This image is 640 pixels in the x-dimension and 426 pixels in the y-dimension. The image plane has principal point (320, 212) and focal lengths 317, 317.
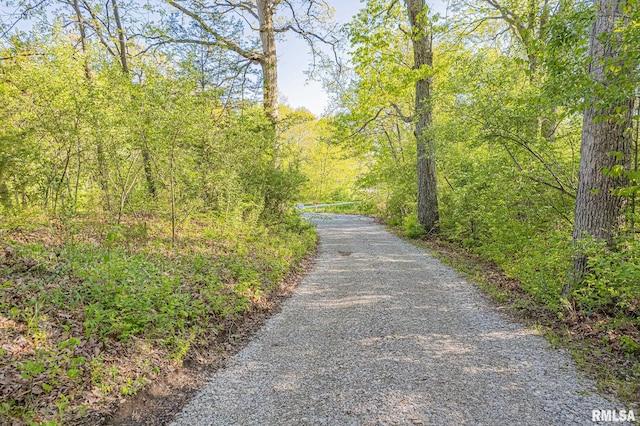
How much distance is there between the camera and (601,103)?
322cm

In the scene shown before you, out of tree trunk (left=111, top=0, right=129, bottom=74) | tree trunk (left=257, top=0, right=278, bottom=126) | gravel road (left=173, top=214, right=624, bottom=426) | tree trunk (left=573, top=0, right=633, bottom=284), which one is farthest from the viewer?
tree trunk (left=257, top=0, right=278, bottom=126)

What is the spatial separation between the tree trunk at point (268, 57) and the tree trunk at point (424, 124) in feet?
15.0

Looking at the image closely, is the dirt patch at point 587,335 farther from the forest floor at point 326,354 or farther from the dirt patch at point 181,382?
the dirt patch at point 181,382

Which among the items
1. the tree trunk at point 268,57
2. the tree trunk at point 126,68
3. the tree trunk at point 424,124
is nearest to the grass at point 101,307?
the tree trunk at point 126,68

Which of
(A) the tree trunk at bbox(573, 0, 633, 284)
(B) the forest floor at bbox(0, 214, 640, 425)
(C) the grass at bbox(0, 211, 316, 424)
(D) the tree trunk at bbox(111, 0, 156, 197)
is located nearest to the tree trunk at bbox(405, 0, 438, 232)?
(A) the tree trunk at bbox(573, 0, 633, 284)

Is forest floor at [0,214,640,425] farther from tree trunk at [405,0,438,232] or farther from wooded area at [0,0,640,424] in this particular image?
tree trunk at [405,0,438,232]

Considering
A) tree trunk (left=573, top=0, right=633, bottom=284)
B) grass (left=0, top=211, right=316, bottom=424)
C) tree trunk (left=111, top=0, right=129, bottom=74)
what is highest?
tree trunk (left=111, top=0, right=129, bottom=74)

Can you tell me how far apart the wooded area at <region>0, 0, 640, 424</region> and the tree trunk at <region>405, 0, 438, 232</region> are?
2.6 inches

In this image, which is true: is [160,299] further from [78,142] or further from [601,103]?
[601,103]

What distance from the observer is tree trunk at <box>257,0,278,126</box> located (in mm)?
10781

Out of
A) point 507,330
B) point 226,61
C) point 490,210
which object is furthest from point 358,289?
point 226,61

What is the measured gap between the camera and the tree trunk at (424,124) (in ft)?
30.1

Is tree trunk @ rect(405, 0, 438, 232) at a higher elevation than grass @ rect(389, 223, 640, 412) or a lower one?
higher

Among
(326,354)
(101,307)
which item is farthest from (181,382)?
(326,354)
